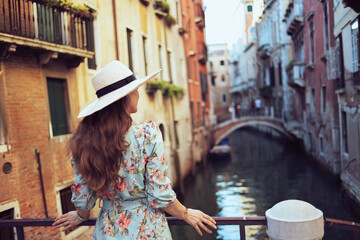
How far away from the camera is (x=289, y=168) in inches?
545

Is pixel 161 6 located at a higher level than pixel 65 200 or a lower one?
higher

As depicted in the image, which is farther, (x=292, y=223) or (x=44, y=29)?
(x=44, y=29)

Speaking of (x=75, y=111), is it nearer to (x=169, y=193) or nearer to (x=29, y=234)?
(x=29, y=234)

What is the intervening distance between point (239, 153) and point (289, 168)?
202 inches

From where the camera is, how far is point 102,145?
1.32 m

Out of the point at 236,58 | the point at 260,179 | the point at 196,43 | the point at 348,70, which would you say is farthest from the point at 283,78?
the point at 236,58

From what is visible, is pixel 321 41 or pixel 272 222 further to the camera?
pixel 321 41

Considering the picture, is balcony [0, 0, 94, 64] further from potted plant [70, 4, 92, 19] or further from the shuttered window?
the shuttered window

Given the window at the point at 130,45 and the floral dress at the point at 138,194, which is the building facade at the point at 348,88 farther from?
the floral dress at the point at 138,194

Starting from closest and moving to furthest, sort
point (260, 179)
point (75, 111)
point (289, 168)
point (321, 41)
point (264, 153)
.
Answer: point (75, 111) → point (321, 41) → point (260, 179) → point (289, 168) → point (264, 153)

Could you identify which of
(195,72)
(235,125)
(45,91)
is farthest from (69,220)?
(235,125)

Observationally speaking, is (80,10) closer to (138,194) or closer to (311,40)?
(138,194)

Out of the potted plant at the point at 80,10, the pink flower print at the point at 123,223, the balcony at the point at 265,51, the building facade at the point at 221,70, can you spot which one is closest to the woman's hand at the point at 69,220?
the pink flower print at the point at 123,223

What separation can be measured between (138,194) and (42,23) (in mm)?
3499
